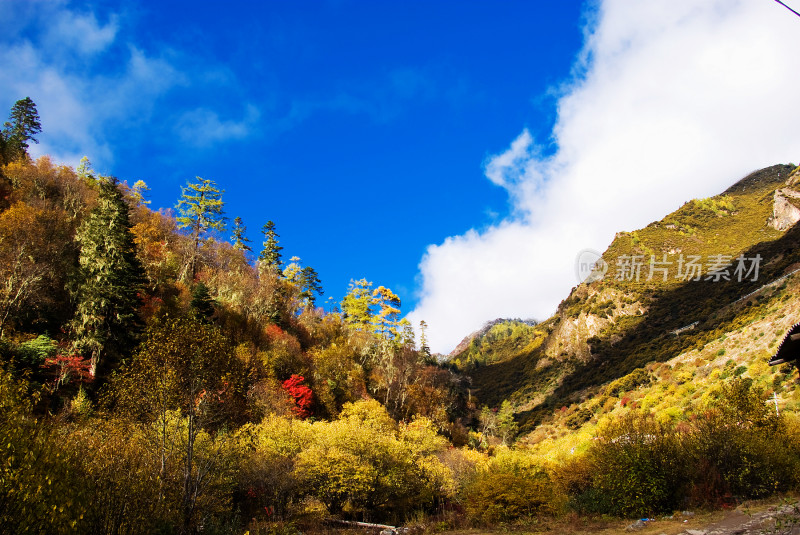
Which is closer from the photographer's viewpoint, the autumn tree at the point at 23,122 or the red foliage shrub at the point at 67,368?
the red foliage shrub at the point at 67,368

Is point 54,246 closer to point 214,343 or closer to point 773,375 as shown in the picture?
point 214,343

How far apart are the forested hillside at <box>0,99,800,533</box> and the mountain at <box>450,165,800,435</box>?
838 mm

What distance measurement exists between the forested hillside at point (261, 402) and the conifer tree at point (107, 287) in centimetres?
15

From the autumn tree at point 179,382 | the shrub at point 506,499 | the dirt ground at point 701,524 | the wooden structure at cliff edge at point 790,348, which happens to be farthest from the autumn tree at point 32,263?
the wooden structure at cliff edge at point 790,348

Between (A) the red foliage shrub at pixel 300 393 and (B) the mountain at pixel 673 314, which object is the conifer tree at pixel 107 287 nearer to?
(A) the red foliage shrub at pixel 300 393

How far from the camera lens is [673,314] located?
80125 millimetres

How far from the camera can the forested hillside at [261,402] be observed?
488 inches

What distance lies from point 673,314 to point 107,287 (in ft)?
312

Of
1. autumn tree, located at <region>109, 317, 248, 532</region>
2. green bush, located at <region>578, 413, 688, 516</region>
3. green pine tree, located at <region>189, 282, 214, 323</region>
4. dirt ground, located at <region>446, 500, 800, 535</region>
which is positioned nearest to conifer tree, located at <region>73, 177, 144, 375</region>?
green pine tree, located at <region>189, 282, 214, 323</region>

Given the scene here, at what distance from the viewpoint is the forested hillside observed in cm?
1241

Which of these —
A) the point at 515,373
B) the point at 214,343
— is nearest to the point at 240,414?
the point at 214,343

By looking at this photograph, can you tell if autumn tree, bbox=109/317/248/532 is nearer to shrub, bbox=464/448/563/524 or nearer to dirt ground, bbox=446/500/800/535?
dirt ground, bbox=446/500/800/535

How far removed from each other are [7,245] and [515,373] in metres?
116

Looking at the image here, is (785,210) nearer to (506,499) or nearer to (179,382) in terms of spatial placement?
(506,499)
